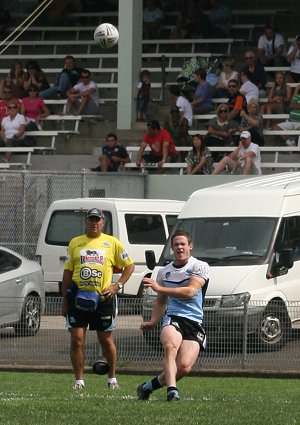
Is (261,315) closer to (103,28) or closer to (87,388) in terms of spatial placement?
(87,388)

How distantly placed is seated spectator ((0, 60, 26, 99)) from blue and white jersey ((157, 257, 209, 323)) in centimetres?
2020

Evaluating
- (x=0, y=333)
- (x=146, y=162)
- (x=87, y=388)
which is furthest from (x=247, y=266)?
(x=146, y=162)

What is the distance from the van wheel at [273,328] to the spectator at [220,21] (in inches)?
703

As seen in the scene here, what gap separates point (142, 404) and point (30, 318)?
6385mm

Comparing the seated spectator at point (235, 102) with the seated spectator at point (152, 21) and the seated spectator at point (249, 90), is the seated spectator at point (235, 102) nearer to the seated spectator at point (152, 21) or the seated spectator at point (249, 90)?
the seated spectator at point (249, 90)

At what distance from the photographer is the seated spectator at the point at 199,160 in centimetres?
2662

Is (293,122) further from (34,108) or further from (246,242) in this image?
(246,242)

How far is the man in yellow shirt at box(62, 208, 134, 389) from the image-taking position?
45.6 ft

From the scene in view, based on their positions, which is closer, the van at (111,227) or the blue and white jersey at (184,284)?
the blue and white jersey at (184,284)

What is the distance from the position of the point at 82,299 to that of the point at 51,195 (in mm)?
12694

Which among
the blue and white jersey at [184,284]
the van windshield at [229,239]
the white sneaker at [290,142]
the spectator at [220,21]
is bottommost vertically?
the van windshield at [229,239]

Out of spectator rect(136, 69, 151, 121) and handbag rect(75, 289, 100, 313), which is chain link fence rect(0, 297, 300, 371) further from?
spectator rect(136, 69, 151, 121)

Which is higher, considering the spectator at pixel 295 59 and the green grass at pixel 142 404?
the spectator at pixel 295 59

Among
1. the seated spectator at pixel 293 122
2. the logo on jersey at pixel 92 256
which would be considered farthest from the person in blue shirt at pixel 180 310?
the seated spectator at pixel 293 122
